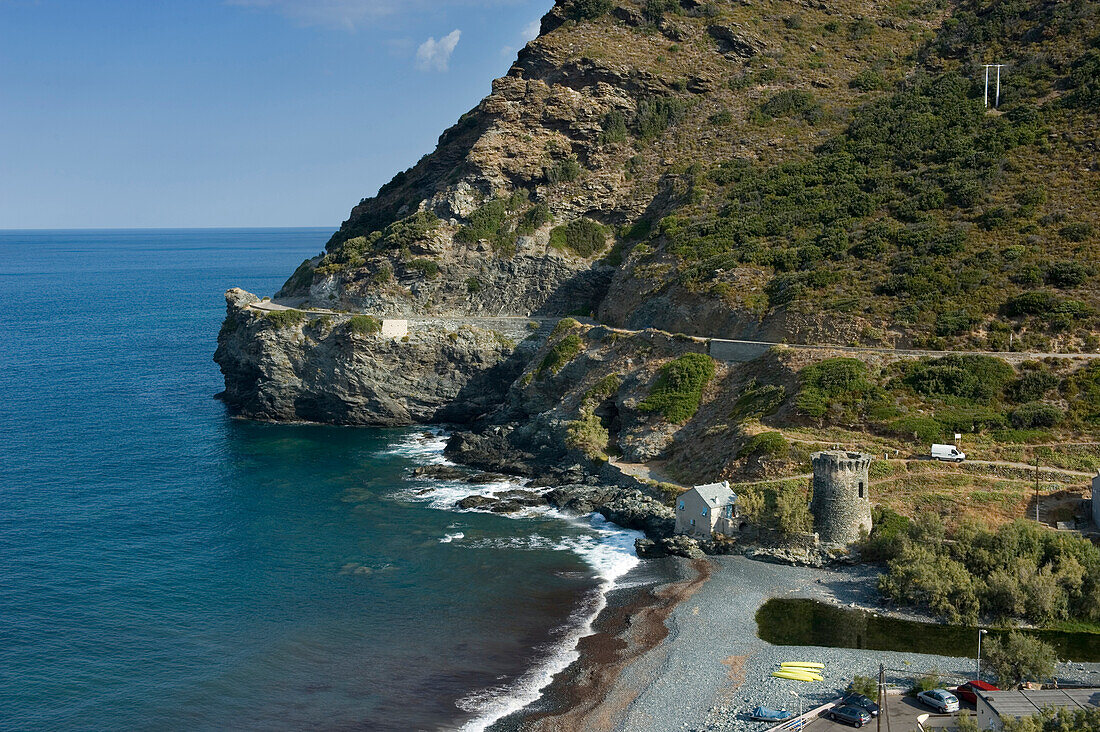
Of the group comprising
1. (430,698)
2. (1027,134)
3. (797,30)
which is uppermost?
(797,30)

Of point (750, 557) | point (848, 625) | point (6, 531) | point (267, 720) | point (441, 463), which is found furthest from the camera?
point (441, 463)

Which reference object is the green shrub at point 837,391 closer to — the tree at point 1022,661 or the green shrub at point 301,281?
the tree at point 1022,661

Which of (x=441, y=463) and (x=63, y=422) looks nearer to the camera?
(x=441, y=463)

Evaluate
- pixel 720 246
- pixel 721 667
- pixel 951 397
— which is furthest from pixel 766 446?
pixel 720 246

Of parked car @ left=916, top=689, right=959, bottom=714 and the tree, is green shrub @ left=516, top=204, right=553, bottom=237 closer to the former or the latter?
the tree

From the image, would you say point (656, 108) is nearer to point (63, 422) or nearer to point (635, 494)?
point (635, 494)

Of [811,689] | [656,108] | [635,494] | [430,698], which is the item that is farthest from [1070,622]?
[656,108]

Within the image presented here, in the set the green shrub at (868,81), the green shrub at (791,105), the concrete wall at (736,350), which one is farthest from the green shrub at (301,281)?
the green shrub at (868,81)
